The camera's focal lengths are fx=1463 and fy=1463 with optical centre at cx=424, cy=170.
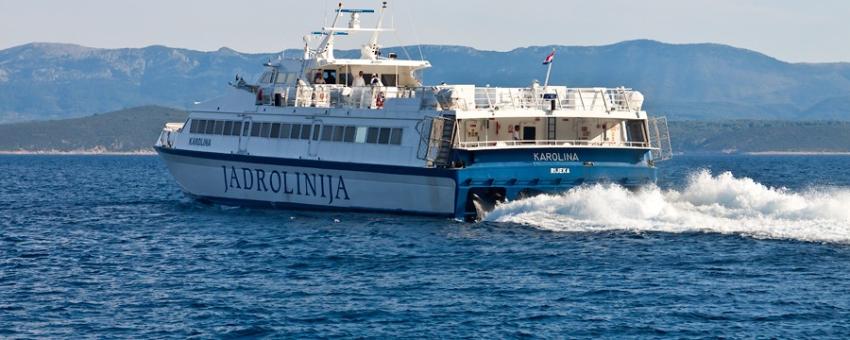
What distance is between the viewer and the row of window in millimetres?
43125

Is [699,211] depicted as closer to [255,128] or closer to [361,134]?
[361,134]

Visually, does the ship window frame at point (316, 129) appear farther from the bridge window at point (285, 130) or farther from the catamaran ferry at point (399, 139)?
the bridge window at point (285, 130)

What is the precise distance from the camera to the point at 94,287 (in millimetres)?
31156

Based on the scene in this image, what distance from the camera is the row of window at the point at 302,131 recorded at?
1698 inches

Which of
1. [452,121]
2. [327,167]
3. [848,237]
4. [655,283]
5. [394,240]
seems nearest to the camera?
[655,283]

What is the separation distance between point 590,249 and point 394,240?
569 centimetres

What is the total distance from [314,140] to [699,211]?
1265cm

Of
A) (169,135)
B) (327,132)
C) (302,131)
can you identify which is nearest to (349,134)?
(327,132)

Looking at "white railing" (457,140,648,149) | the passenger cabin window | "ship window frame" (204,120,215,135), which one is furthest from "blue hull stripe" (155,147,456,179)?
the passenger cabin window

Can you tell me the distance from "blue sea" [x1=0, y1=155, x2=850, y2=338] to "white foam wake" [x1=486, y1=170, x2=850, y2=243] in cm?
6

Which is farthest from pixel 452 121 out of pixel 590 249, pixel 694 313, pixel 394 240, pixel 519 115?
pixel 694 313

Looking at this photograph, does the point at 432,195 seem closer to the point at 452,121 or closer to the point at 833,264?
the point at 452,121

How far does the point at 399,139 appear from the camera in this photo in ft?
139

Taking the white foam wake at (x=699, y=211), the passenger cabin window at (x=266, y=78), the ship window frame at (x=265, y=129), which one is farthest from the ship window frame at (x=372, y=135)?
the passenger cabin window at (x=266, y=78)
